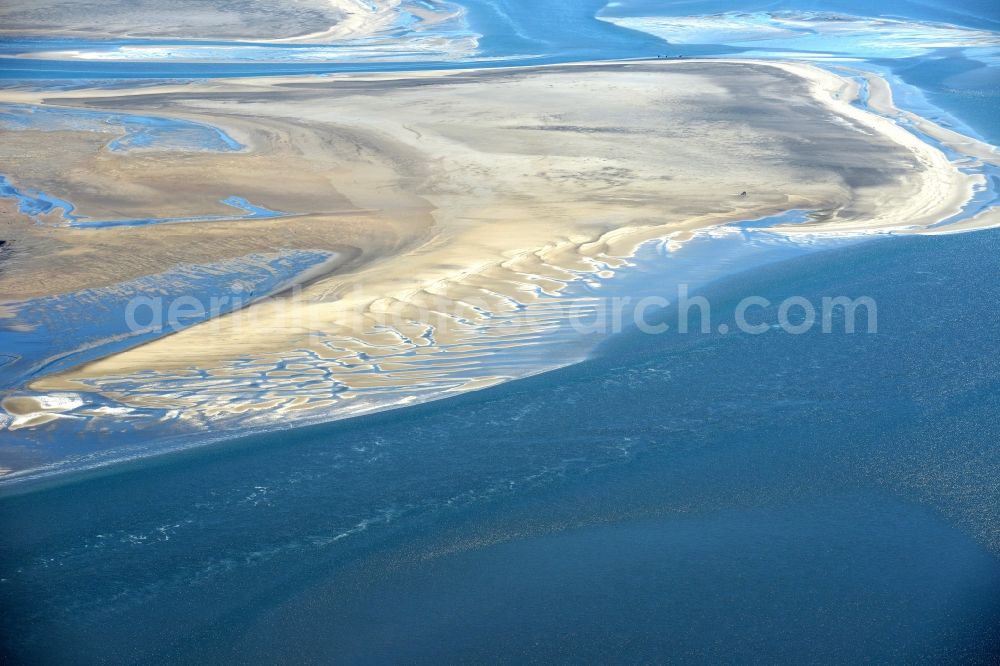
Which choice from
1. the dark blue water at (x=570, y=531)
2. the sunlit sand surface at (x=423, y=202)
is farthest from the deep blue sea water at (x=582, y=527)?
the sunlit sand surface at (x=423, y=202)

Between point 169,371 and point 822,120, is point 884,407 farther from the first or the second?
point 822,120

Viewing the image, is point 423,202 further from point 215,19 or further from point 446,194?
point 215,19

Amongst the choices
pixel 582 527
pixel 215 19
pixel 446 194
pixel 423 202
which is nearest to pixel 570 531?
pixel 582 527

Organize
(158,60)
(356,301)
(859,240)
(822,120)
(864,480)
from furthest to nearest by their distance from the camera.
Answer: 1. (158,60)
2. (822,120)
3. (859,240)
4. (356,301)
5. (864,480)

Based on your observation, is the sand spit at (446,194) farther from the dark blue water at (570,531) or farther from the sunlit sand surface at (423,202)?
the dark blue water at (570,531)

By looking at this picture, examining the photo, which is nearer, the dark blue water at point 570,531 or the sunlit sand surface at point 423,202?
the dark blue water at point 570,531

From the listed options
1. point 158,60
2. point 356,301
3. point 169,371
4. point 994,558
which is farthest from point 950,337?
point 158,60
